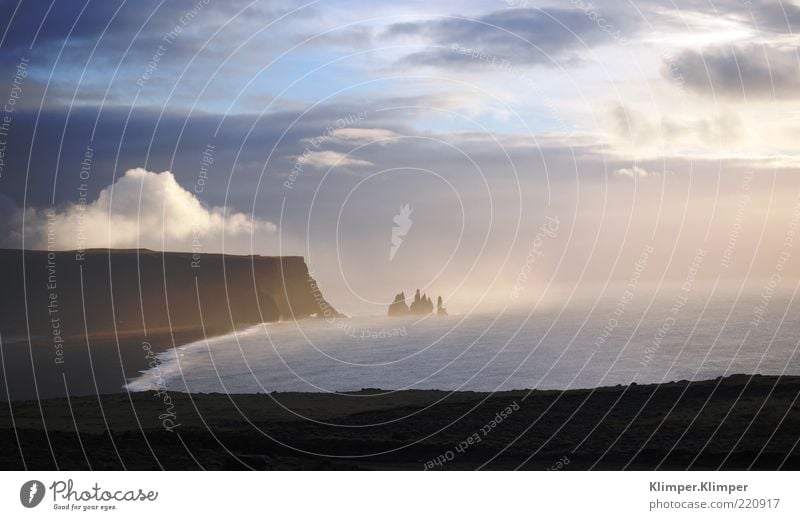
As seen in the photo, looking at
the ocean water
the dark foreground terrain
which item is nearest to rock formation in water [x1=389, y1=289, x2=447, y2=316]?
the ocean water

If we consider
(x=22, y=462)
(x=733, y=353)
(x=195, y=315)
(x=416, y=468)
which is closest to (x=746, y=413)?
(x=416, y=468)

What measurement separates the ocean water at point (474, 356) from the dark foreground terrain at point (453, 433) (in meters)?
31.3

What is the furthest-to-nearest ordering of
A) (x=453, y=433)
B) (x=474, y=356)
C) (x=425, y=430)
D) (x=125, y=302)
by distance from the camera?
(x=125, y=302)
(x=474, y=356)
(x=425, y=430)
(x=453, y=433)

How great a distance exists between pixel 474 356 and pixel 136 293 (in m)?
51.1

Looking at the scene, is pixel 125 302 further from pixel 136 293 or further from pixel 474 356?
pixel 474 356

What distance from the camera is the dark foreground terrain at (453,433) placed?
39.5 m

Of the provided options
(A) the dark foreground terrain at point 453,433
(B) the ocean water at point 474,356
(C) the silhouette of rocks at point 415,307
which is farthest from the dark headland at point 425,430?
(C) the silhouette of rocks at point 415,307

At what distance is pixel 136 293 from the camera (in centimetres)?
15100

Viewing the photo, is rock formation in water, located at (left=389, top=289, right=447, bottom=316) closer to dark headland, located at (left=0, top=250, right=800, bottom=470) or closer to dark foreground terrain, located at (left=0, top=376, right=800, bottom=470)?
dark headland, located at (left=0, top=250, right=800, bottom=470)

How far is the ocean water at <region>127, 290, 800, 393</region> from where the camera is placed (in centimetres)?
10438

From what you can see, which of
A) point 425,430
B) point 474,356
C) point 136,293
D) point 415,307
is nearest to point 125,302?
point 136,293

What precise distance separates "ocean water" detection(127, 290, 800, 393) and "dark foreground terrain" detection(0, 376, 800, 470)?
31.3m

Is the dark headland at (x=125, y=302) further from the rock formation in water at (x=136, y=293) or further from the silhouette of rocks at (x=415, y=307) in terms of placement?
the silhouette of rocks at (x=415, y=307)

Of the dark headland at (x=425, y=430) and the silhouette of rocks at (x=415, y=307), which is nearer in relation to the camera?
the dark headland at (x=425, y=430)
